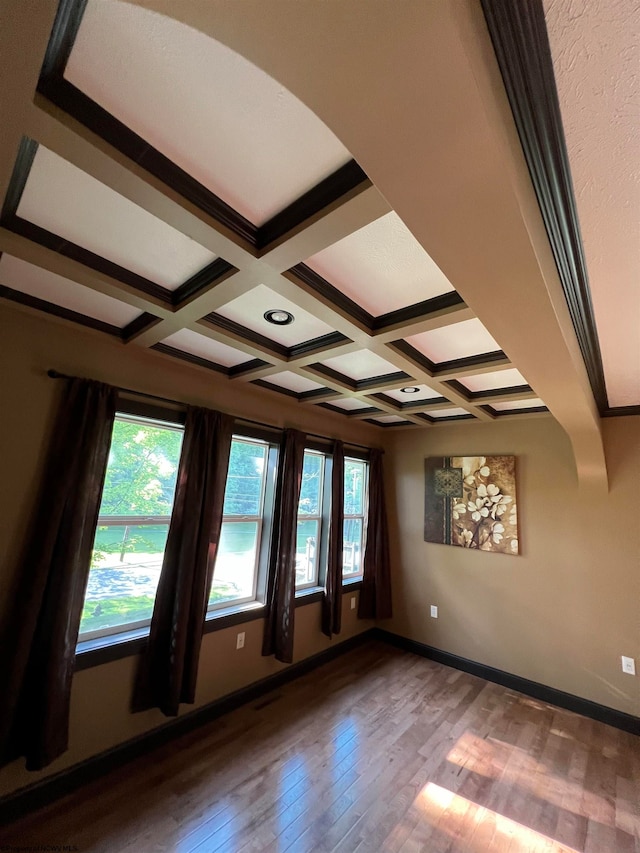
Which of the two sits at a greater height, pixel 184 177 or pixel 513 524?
pixel 184 177

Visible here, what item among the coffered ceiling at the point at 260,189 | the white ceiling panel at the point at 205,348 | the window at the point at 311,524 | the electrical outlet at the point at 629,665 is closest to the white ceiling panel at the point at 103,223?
the coffered ceiling at the point at 260,189

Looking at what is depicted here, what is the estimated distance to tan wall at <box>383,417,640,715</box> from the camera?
2.87 metres

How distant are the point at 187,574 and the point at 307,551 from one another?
4.97 feet

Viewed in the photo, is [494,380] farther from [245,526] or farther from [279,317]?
[245,526]

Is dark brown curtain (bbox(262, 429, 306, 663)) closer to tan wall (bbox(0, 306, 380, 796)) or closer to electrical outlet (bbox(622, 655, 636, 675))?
tan wall (bbox(0, 306, 380, 796))

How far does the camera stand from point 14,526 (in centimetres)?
180

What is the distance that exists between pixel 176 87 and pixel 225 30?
425 mm

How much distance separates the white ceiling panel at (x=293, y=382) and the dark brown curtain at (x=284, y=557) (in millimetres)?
409

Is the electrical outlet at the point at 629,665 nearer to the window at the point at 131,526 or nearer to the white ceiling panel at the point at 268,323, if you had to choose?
the white ceiling panel at the point at 268,323

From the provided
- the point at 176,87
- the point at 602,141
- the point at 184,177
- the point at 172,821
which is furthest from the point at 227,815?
the point at 602,141

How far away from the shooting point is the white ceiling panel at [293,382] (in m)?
2.75

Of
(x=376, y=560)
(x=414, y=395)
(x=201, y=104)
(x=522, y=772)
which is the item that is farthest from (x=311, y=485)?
(x=201, y=104)

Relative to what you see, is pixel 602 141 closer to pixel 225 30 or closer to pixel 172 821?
pixel 225 30

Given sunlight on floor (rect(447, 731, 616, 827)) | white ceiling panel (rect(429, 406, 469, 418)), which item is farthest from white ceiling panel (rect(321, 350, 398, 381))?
sunlight on floor (rect(447, 731, 616, 827))
